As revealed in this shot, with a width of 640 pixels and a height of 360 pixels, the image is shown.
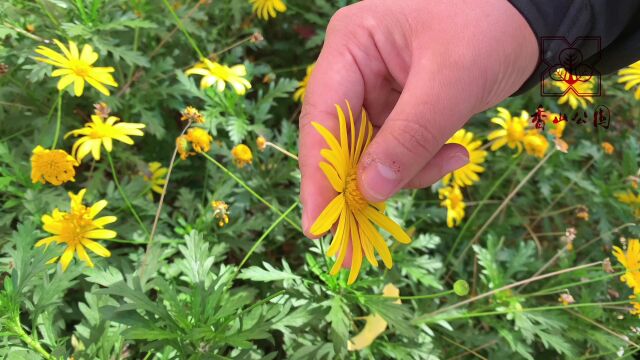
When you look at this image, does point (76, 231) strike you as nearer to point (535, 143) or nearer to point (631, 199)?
point (535, 143)

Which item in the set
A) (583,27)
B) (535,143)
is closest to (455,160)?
(583,27)

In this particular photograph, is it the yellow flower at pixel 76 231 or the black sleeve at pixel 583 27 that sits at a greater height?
the black sleeve at pixel 583 27

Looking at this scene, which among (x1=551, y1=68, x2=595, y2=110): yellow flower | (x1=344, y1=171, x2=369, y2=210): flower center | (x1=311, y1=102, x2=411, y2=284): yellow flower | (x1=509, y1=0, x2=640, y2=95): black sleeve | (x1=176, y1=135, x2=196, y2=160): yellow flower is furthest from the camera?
(x1=551, y1=68, x2=595, y2=110): yellow flower

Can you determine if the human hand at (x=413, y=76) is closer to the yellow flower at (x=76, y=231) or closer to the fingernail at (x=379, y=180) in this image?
the fingernail at (x=379, y=180)

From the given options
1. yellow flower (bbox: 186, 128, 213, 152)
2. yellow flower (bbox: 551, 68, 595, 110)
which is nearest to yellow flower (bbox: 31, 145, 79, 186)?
yellow flower (bbox: 186, 128, 213, 152)

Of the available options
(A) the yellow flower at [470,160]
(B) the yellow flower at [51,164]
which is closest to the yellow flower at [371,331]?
(A) the yellow flower at [470,160]

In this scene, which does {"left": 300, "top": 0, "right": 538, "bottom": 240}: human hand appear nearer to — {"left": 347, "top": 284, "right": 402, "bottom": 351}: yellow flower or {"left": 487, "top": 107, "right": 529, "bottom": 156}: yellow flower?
{"left": 347, "top": 284, "right": 402, "bottom": 351}: yellow flower
